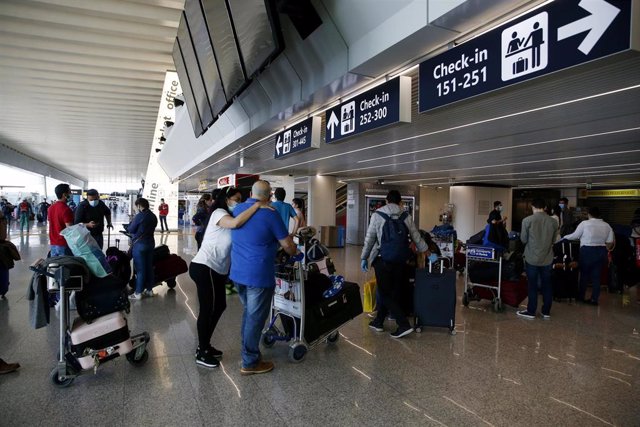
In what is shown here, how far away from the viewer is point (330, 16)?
15.5 feet

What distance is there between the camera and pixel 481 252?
247 inches

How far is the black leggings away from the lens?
3.63 metres

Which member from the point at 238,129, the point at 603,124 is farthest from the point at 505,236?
the point at 238,129

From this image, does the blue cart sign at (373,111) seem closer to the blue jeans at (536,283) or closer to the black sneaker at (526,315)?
the blue jeans at (536,283)

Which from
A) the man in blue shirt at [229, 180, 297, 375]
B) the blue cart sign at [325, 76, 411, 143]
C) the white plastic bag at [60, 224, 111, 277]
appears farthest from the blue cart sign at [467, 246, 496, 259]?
the white plastic bag at [60, 224, 111, 277]

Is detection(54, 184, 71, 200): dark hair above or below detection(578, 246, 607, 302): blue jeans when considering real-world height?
above

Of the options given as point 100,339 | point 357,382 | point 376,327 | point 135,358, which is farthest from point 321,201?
point 100,339

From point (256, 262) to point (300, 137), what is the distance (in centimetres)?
370

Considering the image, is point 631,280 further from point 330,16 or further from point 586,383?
point 330,16

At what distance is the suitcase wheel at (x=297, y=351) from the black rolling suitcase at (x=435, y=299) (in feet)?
5.57

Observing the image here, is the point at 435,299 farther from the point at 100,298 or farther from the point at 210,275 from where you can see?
the point at 100,298

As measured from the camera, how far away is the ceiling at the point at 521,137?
482cm

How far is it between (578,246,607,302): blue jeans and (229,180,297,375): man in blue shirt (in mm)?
5785

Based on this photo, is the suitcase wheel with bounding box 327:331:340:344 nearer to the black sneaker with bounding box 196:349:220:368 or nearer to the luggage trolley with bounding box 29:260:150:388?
the black sneaker with bounding box 196:349:220:368
